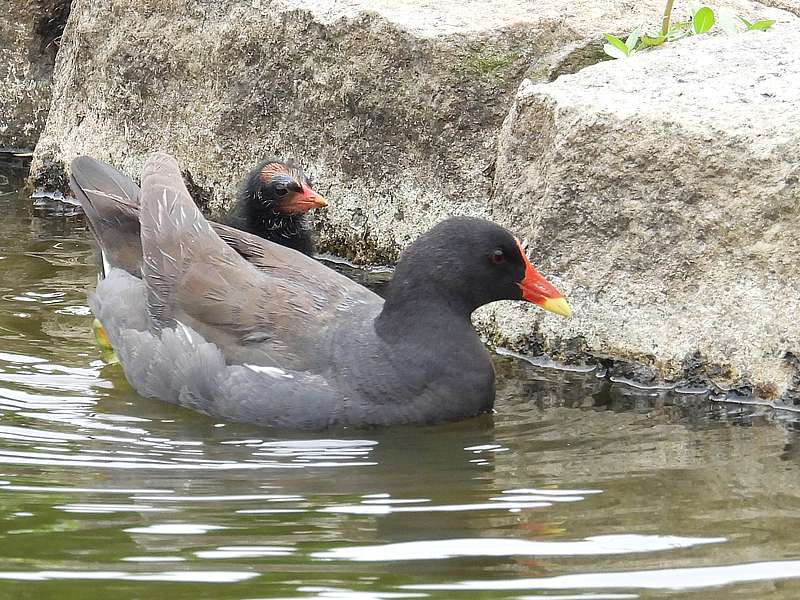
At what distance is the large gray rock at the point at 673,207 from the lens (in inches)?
244

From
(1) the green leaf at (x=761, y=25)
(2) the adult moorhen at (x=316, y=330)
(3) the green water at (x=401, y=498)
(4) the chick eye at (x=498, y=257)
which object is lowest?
(3) the green water at (x=401, y=498)

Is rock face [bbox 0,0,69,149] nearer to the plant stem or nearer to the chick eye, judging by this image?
the plant stem

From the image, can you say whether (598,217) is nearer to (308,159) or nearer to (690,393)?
(690,393)

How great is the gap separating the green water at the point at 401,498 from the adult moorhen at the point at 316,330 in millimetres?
119

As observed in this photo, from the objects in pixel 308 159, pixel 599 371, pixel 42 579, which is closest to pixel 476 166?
pixel 308 159

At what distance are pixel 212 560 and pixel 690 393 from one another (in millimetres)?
2869

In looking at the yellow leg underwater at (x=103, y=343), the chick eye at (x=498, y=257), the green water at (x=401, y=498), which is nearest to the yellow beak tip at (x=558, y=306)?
the chick eye at (x=498, y=257)

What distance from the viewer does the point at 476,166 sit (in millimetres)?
8156

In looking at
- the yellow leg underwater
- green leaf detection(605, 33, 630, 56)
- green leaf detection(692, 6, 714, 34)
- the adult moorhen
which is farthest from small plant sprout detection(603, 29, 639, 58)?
the yellow leg underwater

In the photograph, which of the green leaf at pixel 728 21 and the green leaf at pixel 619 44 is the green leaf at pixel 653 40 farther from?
the green leaf at pixel 728 21

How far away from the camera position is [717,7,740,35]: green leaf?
747 centimetres

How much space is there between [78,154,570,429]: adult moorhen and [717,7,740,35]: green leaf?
2.16m

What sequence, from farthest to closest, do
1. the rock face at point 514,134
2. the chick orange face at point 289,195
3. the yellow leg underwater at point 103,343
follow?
1. the chick orange face at point 289,195
2. the yellow leg underwater at point 103,343
3. the rock face at point 514,134

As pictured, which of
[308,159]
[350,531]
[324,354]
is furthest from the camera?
[308,159]
